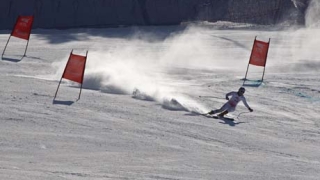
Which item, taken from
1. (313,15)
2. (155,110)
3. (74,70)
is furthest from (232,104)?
(313,15)

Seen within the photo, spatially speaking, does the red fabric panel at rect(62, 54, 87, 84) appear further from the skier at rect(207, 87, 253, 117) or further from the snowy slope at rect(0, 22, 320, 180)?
the skier at rect(207, 87, 253, 117)

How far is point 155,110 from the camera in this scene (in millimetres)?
18562

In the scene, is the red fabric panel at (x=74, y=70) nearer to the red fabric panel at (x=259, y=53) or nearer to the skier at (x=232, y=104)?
the skier at (x=232, y=104)

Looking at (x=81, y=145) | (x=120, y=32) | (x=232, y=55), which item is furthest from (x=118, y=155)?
(x=120, y=32)

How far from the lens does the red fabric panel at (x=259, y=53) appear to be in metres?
24.2

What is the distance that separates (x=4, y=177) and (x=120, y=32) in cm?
1968

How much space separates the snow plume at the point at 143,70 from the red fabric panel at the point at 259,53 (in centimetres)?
231

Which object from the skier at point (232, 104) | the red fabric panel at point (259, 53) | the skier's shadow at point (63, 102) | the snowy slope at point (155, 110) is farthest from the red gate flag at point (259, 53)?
the skier's shadow at point (63, 102)

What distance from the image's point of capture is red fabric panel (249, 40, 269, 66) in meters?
A: 24.2

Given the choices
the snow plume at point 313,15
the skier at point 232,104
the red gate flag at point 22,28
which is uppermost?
the snow plume at point 313,15

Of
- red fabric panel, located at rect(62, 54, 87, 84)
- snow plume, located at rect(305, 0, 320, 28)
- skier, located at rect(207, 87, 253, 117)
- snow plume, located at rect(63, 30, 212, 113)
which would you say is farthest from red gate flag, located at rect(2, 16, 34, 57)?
snow plume, located at rect(305, 0, 320, 28)

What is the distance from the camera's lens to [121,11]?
32.2m

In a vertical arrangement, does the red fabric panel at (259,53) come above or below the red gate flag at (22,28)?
above

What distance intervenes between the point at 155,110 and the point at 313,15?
56.4 feet
